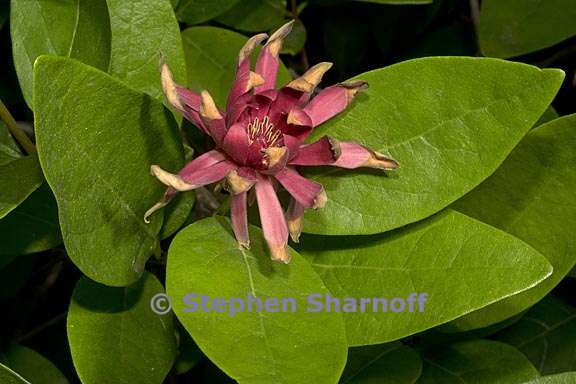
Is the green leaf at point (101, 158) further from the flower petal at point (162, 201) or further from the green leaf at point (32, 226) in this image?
the green leaf at point (32, 226)

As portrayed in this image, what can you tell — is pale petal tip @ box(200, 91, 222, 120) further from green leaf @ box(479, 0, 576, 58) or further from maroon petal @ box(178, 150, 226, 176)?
green leaf @ box(479, 0, 576, 58)

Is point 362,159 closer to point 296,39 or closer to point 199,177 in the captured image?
point 199,177

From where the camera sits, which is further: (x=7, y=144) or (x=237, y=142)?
(x=7, y=144)

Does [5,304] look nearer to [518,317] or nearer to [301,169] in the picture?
[301,169]

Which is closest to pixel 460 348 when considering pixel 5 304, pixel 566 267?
pixel 566 267

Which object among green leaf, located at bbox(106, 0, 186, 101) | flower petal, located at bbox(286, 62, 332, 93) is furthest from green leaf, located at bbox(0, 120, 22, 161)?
flower petal, located at bbox(286, 62, 332, 93)

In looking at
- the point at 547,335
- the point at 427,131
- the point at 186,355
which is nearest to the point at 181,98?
the point at 427,131
